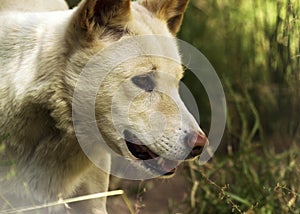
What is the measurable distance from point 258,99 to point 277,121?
19 centimetres

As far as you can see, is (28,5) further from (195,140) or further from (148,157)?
(195,140)

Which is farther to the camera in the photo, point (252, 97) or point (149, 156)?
point (252, 97)

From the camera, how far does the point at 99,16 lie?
2.98m

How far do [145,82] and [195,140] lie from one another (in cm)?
32

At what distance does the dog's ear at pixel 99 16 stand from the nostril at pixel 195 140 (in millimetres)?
546

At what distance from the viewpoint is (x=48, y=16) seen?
3164 mm

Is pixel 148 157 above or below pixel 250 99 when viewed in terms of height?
above

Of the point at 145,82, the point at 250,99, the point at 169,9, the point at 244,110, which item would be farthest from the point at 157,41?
the point at 244,110

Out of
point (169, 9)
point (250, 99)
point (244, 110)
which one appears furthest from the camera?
point (244, 110)

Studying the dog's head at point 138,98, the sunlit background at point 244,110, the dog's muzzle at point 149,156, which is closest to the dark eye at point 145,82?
the dog's head at point 138,98

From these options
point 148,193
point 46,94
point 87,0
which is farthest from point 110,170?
point 148,193

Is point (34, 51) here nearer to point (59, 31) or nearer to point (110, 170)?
point (59, 31)

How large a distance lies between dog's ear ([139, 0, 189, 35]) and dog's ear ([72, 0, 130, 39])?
0.86 ft

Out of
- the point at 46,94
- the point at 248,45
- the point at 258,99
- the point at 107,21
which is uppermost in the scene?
the point at 107,21
